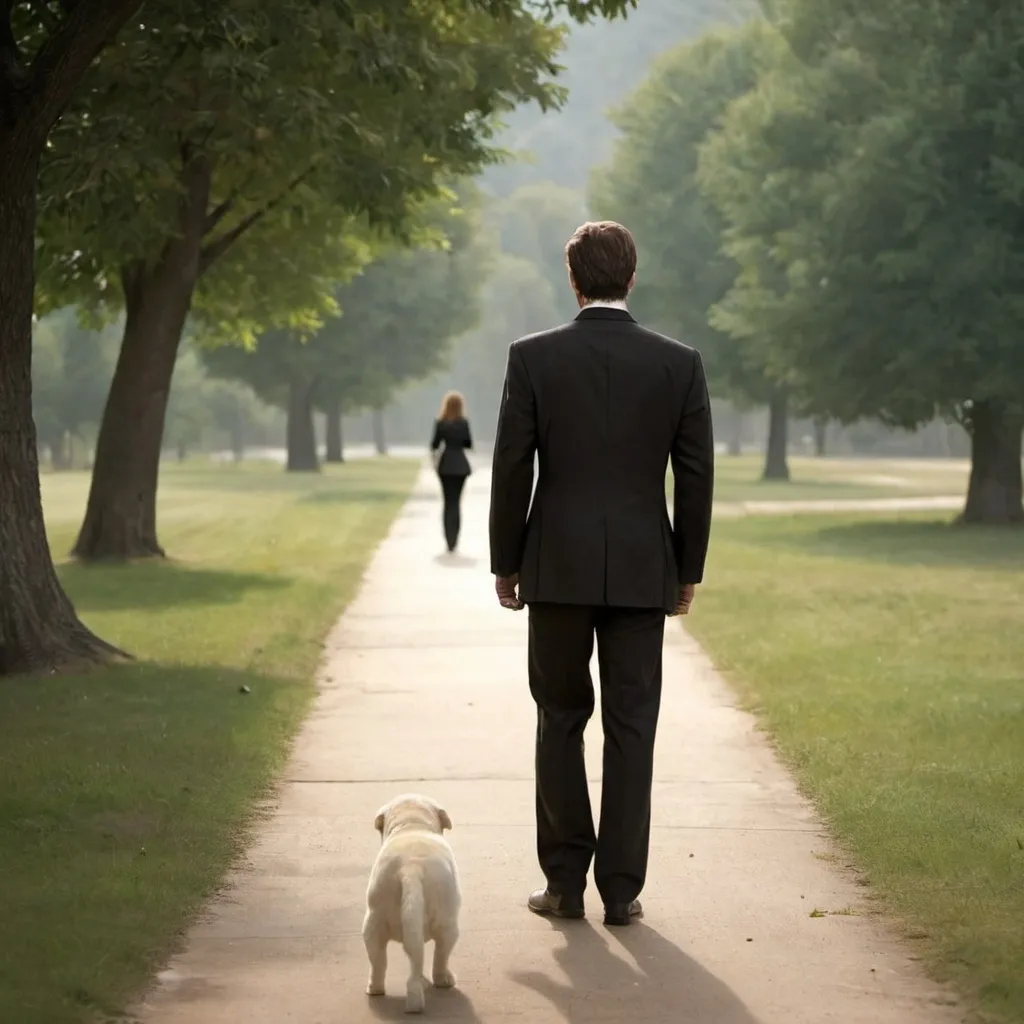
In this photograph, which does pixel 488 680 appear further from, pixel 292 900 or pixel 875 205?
pixel 875 205

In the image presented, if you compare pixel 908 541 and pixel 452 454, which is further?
pixel 908 541

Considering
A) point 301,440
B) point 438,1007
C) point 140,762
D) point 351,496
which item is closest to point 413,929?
point 438,1007

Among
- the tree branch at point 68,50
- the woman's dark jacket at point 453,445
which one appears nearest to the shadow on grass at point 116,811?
the tree branch at point 68,50

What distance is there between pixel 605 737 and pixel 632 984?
3.04ft

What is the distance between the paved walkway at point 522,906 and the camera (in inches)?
194

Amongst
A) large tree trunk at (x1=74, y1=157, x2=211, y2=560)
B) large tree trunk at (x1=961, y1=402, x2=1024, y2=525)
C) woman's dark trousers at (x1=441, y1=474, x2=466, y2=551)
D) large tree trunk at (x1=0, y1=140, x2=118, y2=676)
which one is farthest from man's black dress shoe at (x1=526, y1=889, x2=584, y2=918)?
large tree trunk at (x1=961, y1=402, x2=1024, y2=525)

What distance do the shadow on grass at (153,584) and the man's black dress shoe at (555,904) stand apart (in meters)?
10.0

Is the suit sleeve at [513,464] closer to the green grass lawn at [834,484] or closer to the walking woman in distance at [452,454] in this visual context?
the walking woman in distance at [452,454]

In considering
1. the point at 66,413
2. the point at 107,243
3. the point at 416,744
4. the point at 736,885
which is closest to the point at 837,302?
the point at 107,243

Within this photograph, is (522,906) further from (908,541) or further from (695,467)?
(908,541)

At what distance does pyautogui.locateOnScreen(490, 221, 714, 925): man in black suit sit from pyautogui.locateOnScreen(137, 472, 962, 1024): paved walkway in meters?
0.32

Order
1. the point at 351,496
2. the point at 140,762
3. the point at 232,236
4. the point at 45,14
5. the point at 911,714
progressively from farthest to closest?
the point at 351,496, the point at 232,236, the point at 45,14, the point at 911,714, the point at 140,762

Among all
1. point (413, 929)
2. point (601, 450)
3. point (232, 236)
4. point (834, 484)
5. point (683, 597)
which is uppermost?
point (232, 236)

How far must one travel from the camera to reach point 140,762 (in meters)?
8.46
